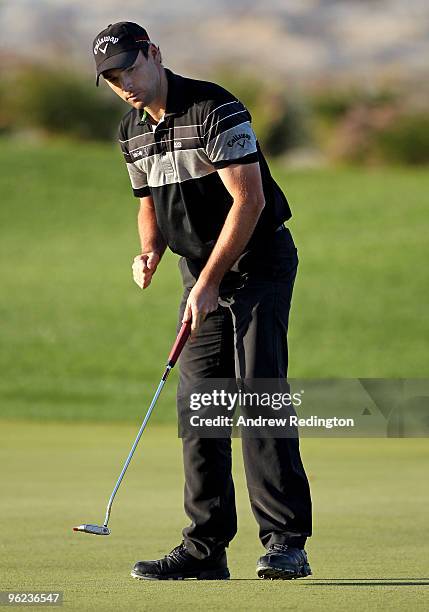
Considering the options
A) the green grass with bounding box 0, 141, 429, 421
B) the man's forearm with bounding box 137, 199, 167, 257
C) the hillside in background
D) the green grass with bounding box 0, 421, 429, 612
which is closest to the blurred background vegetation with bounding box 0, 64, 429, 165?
the green grass with bounding box 0, 141, 429, 421

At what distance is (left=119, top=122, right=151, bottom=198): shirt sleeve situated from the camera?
16.8ft

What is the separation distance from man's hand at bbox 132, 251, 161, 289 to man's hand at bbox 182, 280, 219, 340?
0.45 metres

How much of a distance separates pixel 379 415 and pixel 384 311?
668 cm

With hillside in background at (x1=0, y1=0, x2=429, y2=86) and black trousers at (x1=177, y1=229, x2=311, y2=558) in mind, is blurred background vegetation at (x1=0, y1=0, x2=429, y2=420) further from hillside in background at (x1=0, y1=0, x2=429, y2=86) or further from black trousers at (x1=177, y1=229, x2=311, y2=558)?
black trousers at (x1=177, y1=229, x2=311, y2=558)

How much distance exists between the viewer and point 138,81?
4770mm

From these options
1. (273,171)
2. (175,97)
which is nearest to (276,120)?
(273,171)

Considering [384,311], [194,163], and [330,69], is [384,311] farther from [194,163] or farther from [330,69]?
[330,69]

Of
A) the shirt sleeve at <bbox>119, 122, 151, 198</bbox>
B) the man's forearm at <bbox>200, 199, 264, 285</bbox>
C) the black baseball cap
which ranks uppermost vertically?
the black baseball cap

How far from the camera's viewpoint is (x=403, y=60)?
47.8 m

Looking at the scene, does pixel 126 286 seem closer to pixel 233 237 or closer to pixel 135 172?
pixel 135 172

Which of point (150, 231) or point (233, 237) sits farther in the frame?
point (150, 231)

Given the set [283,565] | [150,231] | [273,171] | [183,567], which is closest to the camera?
[283,565]

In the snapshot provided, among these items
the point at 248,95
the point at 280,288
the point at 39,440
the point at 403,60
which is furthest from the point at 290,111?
the point at 280,288

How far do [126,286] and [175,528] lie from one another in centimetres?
1638
